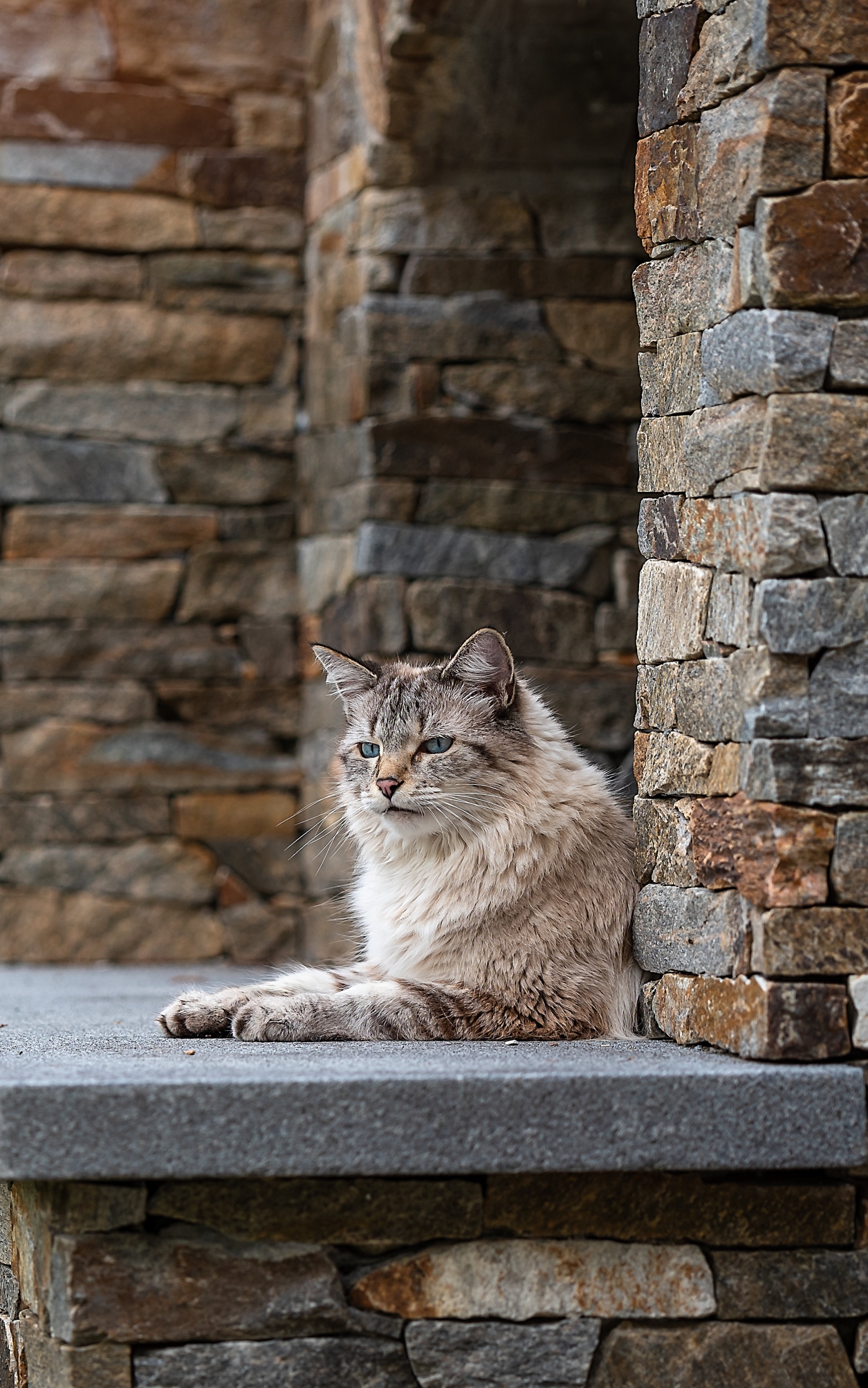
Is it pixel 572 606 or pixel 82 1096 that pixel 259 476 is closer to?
pixel 572 606

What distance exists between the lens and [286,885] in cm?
547

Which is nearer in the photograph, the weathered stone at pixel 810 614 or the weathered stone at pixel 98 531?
the weathered stone at pixel 810 614

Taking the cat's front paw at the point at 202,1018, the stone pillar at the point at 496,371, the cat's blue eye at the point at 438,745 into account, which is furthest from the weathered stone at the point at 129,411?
the cat's front paw at the point at 202,1018

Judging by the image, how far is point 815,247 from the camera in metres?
2.68

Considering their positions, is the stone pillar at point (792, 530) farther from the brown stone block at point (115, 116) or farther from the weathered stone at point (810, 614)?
the brown stone block at point (115, 116)

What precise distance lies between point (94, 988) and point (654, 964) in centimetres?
208

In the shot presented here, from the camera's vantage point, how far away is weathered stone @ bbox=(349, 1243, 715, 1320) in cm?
264

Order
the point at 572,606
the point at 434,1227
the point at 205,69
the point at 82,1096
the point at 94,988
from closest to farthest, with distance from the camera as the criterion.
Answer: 1. the point at 82,1096
2. the point at 434,1227
3. the point at 94,988
4. the point at 572,606
5. the point at 205,69

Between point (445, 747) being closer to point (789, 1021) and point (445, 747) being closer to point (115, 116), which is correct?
point (789, 1021)

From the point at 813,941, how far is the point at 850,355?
1000 millimetres

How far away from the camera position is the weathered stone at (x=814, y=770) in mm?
2676

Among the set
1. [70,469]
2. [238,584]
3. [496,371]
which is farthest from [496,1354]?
[70,469]

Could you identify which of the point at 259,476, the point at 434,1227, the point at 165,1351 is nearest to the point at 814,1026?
the point at 434,1227

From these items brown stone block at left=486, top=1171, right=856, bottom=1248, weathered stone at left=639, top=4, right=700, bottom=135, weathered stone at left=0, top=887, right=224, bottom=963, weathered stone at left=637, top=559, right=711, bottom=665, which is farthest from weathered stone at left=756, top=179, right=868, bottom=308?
weathered stone at left=0, top=887, right=224, bottom=963
